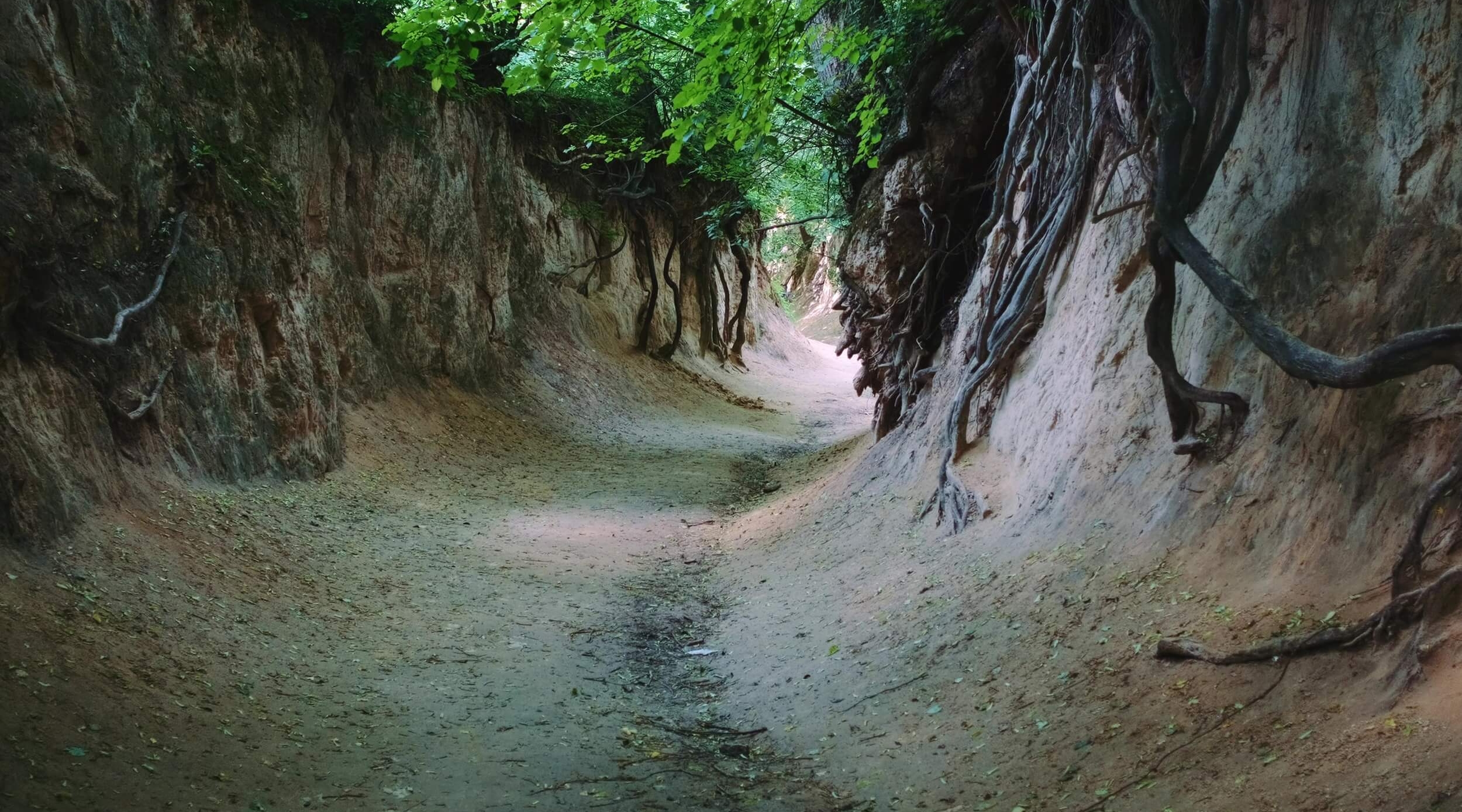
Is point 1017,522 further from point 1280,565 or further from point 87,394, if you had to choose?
point 87,394

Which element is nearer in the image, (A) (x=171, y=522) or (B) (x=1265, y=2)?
(B) (x=1265, y=2)

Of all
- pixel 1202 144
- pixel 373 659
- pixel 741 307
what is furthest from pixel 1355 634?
pixel 741 307

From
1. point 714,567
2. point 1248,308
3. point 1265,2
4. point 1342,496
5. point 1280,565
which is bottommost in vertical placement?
point 714,567

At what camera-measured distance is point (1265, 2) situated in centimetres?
497

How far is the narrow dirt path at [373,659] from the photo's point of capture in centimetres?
393

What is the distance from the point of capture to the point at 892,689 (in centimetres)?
502

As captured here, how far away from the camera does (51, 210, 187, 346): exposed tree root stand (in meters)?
6.09

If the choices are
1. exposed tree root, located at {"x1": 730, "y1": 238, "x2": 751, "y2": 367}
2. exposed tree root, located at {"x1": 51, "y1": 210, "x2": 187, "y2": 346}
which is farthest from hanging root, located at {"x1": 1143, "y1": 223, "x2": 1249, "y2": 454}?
exposed tree root, located at {"x1": 730, "y1": 238, "x2": 751, "y2": 367}

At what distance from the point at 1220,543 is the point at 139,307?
712cm

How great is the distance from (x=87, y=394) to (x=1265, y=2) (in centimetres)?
739

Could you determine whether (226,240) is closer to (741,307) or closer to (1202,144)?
(1202,144)

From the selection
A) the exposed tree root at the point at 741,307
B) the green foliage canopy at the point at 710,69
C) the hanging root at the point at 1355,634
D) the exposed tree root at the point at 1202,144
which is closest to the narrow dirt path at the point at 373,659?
the hanging root at the point at 1355,634

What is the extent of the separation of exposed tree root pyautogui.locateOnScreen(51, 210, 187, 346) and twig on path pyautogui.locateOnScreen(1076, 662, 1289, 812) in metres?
6.42

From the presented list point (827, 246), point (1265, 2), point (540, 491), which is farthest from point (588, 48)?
point (827, 246)
